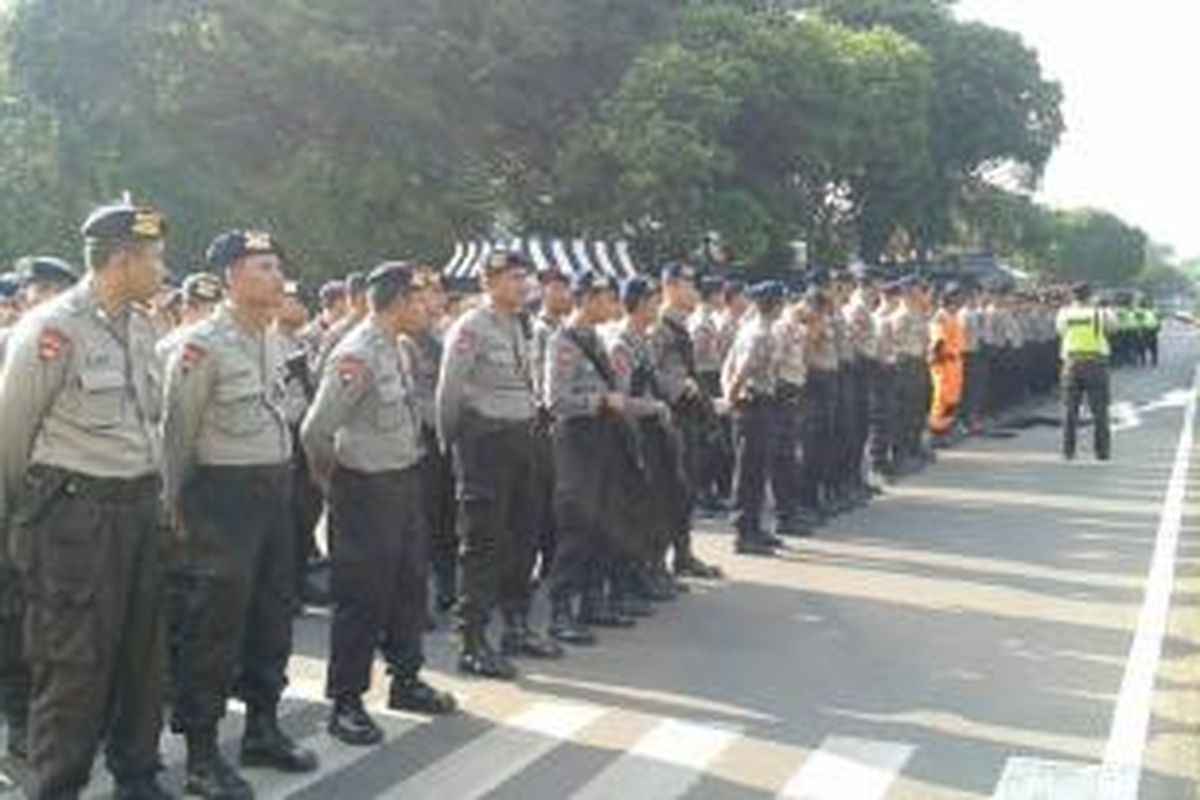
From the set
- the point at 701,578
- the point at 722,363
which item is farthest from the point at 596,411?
the point at 722,363

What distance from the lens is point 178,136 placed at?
112ft

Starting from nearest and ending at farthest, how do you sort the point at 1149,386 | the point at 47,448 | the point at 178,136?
the point at 47,448 → the point at 178,136 → the point at 1149,386

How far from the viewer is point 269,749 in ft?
24.5

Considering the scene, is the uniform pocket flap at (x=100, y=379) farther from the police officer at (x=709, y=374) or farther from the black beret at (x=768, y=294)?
the police officer at (x=709, y=374)

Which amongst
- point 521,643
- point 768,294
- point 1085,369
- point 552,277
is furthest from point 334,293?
point 1085,369

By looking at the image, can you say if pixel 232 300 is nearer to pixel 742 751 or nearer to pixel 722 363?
pixel 742 751

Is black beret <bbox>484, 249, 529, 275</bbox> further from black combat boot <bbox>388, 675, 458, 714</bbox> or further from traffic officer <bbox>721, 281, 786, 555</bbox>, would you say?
traffic officer <bbox>721, 281, 786, 555</bbox>

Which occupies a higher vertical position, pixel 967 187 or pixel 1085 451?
pixel 967 187

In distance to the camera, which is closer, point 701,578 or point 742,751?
point 742,751

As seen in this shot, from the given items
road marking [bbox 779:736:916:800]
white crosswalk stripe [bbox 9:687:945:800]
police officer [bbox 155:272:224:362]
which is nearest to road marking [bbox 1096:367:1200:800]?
white crosswalk stripe [bbox 9:687:945:800]

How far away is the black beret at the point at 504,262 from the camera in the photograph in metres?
9.38

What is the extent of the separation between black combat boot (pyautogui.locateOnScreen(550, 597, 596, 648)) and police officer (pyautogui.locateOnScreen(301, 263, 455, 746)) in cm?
221

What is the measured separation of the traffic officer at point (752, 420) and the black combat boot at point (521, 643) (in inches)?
155

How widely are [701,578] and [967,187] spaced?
52297mm
